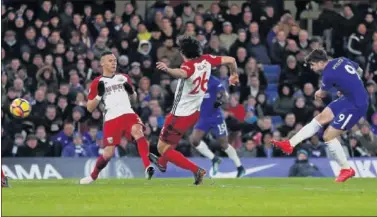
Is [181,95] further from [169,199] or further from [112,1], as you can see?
[112,1]

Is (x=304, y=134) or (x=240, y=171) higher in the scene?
(x=304, y=134)

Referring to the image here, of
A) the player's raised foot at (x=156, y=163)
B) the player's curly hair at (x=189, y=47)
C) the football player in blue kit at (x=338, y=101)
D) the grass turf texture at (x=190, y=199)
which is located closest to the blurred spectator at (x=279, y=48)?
the football player in blue kit at (x=338, y=101)

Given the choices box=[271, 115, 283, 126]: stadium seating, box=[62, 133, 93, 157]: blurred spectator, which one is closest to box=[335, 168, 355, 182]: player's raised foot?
box=[62, 133, 93, 157]: blurred spectator

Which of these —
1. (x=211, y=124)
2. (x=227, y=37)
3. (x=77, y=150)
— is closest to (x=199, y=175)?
(x=211, y=124)

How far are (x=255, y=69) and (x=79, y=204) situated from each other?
14.5 metres

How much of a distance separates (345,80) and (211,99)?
462 cm

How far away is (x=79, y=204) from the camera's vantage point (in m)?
12.9

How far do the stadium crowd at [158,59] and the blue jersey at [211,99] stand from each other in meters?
3.22

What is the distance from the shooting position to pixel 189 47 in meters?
16.7

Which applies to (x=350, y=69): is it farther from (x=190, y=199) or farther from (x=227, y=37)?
(x=227, y=37)

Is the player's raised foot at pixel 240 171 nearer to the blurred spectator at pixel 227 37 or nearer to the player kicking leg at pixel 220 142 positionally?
the player kicking leg at pixel 220 142

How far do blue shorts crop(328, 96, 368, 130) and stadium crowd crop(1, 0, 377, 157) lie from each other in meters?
6.89

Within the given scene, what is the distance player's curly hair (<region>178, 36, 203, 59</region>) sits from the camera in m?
16.7

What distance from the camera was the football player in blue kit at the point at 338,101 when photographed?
17.3 metres
